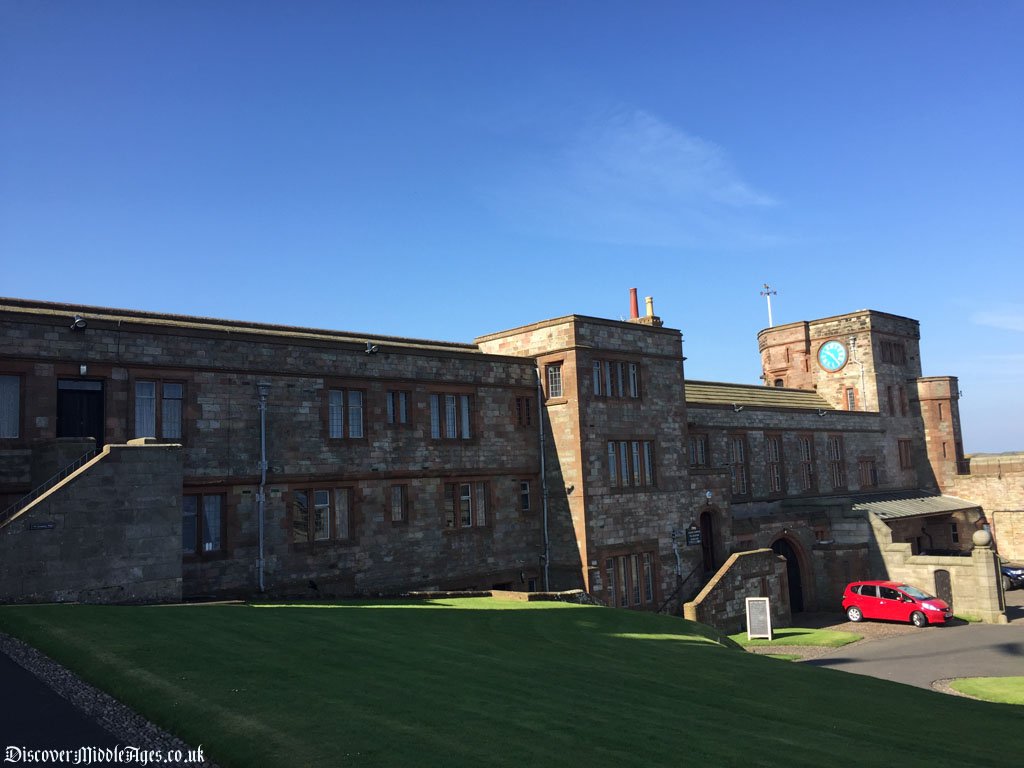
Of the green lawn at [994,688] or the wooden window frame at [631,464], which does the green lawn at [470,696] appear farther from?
the wooden window frame at [631,464]

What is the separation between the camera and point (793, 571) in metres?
42.3

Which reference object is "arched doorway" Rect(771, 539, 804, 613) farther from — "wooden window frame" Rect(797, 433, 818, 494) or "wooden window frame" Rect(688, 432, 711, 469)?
"wooden window frame" Rect(797, 433, 818, 494)

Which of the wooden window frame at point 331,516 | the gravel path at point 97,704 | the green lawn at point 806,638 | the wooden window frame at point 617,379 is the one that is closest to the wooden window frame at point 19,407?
the wooden window frame at point 331,516

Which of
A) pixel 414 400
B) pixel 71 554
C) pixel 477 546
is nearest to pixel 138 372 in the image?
pixel 71 554

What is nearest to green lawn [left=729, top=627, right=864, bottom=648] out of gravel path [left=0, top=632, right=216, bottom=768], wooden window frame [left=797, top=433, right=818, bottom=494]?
wooden window frame [left=797, top=433, right=818, bottom=494]

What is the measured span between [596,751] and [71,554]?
12868 mm

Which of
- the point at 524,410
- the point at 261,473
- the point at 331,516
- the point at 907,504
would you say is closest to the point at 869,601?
the point at 907,504

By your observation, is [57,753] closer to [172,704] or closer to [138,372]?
[172,704]

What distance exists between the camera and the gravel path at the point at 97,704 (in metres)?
8.84

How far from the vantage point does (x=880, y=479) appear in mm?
53250

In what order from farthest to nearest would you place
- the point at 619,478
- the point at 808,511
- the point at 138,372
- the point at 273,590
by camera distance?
1. the point at 808,511
2. the point at 619,478
3. the point at 273,590
4. the point at 138,372

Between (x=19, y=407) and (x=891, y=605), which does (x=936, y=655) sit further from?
(x=19, y=407)

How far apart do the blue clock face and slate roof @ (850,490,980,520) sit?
9.51 meters

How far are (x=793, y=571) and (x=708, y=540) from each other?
26.7 feet
